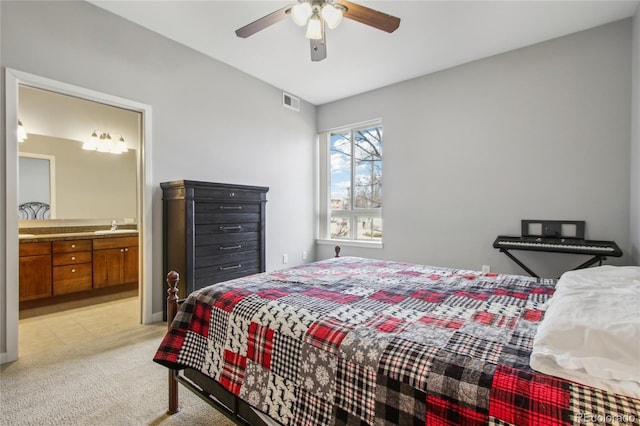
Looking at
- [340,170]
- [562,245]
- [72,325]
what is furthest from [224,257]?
[562,245]

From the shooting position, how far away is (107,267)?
3.97m

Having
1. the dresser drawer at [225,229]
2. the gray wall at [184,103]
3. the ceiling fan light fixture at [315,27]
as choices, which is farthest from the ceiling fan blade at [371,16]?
the dresser drawer at [225,229]

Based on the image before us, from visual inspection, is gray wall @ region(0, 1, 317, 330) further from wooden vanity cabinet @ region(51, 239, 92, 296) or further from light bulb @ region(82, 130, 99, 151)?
light bulb @ region(82, 130, 99, 151)

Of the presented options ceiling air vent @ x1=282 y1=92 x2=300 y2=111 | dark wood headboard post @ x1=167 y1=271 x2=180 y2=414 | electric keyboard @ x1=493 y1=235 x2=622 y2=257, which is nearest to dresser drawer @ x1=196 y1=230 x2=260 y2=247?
dark wood headboard post @ x1=167 y1=271 x2=180 y2=414

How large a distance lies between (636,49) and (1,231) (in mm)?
5162

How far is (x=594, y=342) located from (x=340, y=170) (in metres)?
4.17

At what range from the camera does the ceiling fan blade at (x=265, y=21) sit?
207cm

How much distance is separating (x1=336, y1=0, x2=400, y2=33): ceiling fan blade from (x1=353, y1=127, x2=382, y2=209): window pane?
2367 mm

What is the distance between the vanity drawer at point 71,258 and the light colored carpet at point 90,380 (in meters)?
0.74

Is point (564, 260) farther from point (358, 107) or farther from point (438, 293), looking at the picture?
point (358, 107)

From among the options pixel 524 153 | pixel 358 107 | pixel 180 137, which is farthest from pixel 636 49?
pixel 180 137

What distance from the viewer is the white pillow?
770 millimetres

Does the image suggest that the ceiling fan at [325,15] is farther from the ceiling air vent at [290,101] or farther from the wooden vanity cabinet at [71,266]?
the wooden vanity cabinet at [71,266]

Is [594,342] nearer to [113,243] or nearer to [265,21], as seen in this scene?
[265,21]
